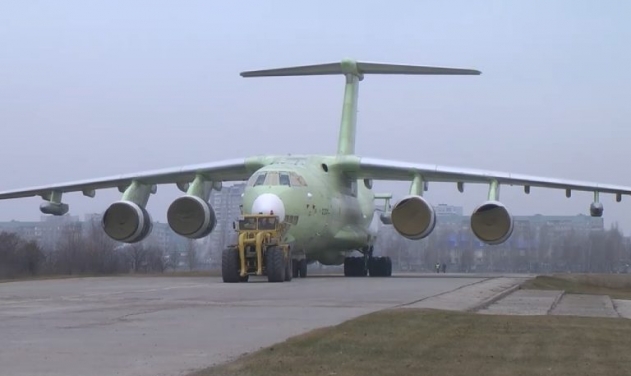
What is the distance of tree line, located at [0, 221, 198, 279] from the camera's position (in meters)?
36.0

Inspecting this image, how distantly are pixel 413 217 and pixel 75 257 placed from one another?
1695cm

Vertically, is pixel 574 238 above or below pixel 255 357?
above

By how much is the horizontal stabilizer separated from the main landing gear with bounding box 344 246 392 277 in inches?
253

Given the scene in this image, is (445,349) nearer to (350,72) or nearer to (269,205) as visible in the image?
(269,205)

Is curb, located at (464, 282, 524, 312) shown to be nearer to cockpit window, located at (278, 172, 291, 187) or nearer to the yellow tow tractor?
the yellow tow tractor

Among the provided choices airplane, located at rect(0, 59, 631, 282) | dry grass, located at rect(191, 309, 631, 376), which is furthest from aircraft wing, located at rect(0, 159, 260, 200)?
dry grass, located at rect(191, 309, 631, 376)

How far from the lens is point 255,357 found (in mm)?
9523

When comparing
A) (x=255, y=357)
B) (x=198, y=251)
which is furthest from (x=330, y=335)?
(x=198, y=251)

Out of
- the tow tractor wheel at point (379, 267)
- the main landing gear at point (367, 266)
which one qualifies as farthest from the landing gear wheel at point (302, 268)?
the tow tractor wheel at point (379, 267)

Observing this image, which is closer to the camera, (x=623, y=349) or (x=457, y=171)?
(x=623, y=349)

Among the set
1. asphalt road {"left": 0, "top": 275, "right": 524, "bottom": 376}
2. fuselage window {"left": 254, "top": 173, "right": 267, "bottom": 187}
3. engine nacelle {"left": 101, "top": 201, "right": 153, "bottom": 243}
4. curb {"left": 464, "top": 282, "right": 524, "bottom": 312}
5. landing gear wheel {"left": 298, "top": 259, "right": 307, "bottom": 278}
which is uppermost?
fuselage window {"left": 254, "top": 173, "right": 267, "bottom": 187}

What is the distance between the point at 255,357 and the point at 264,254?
1662 centimetres

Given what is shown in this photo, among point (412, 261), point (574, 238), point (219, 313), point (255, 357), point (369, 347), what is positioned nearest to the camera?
point (255, 357)

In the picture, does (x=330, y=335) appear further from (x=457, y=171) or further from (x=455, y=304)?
(x=457, y=171)
